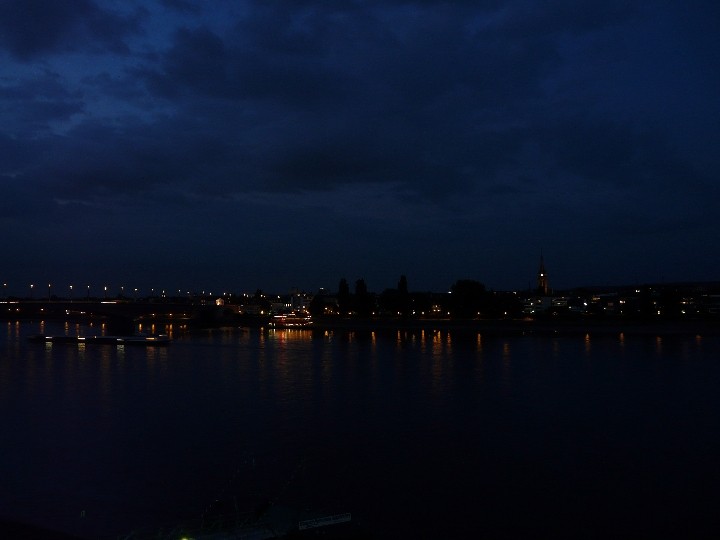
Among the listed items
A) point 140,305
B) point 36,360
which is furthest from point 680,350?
point 140,305

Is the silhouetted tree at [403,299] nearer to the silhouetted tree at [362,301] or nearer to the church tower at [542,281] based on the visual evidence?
the silhouetted tree at [362,301]

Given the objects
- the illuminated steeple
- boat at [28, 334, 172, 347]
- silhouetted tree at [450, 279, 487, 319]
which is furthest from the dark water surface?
the illuminated steeple

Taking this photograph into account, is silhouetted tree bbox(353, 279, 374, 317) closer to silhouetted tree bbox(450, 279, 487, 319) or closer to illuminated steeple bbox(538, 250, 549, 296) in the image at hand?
silhouetted tree bbox(450, 279, 487, 319)

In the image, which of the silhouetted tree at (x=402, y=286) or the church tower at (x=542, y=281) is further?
the church tower at (x=542, y=281)

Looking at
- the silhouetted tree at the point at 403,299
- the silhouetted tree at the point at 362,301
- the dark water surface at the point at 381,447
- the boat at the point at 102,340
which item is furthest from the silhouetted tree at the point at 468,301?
the dark water surface at the point at 381,447

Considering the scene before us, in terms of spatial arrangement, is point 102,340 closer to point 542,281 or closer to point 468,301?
point 468,301

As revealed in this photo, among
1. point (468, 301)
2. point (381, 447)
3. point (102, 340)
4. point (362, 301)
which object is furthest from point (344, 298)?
point (381, 447)

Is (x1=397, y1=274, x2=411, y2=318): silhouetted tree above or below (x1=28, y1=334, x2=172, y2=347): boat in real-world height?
above

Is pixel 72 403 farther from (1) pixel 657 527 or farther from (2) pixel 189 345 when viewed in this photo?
(2) pixel 189 345

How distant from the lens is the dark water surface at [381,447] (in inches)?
304

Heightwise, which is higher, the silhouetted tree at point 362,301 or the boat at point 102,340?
the silhouetted tree at point 362,301

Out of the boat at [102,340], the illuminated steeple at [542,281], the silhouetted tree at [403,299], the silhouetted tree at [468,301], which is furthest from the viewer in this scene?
the illuminated steeple at [542,281]

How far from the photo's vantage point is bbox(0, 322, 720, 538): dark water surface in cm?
771

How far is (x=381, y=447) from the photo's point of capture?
423 inches
